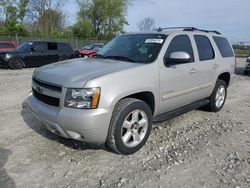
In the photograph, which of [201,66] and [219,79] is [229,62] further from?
[201,66]

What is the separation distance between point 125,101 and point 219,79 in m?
3.26

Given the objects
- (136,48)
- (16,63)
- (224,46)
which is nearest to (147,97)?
(136,48)

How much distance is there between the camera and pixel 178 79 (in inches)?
177

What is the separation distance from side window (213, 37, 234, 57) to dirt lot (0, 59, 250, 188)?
5.60ft

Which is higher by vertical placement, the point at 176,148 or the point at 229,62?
the point at 229,62

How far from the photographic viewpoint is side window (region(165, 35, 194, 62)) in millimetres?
4469

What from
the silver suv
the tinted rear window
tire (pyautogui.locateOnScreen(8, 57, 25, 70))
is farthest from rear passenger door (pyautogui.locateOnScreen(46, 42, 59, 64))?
the silver suv

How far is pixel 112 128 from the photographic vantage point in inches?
141

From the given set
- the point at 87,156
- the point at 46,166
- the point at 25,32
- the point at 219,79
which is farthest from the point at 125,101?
the point at 25,32

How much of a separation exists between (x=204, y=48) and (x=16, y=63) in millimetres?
11671

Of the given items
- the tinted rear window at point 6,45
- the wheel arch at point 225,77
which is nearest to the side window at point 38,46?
the tinted rear window at point 6,45

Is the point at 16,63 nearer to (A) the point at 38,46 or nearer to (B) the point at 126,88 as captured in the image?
(A) the point at 38,46

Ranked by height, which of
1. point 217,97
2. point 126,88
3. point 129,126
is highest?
point 126,88

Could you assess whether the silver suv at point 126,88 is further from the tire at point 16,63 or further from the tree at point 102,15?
Result: the tree at point 102,15
